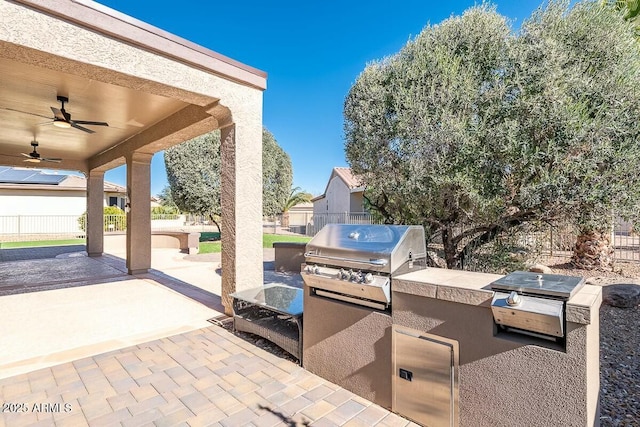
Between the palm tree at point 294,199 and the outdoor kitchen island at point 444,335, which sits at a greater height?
the palm tree at point 294,199

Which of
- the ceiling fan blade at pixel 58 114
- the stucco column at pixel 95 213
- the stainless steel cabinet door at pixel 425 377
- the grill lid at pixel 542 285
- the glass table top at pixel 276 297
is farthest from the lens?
the stucco column at pixel 95 213

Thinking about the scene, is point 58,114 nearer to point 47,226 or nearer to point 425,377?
point 425,377

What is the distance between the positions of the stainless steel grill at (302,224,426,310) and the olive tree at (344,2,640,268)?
2802mm

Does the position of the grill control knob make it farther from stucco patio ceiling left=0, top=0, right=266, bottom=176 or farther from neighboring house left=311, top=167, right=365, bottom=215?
neighboring house left=311, top=167, right=365, bottom=215

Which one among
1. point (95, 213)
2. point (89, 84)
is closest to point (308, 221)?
point (95, 213)

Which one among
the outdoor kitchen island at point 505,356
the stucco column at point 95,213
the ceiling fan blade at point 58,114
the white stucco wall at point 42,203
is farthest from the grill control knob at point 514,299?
the white stucco wall at point 42,203

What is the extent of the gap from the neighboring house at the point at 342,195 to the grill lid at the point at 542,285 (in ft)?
62.8

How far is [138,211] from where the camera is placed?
30.8ft

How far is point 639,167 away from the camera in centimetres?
478

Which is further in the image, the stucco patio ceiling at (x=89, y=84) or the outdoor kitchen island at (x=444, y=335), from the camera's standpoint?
the stucco patio ceiling at (x=89, y=84)

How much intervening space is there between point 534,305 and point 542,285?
24cm

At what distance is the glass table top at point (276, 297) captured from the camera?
417 cm

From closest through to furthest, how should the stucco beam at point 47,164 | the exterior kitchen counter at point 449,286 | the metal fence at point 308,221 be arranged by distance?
the exterior kitchen counter at point 449,286 → the stucco beam at point 47,164 → the metal fence at point 308,221

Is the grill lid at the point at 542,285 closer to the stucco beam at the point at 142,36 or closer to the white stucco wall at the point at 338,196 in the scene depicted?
the stucco beam at the point at 142,36
